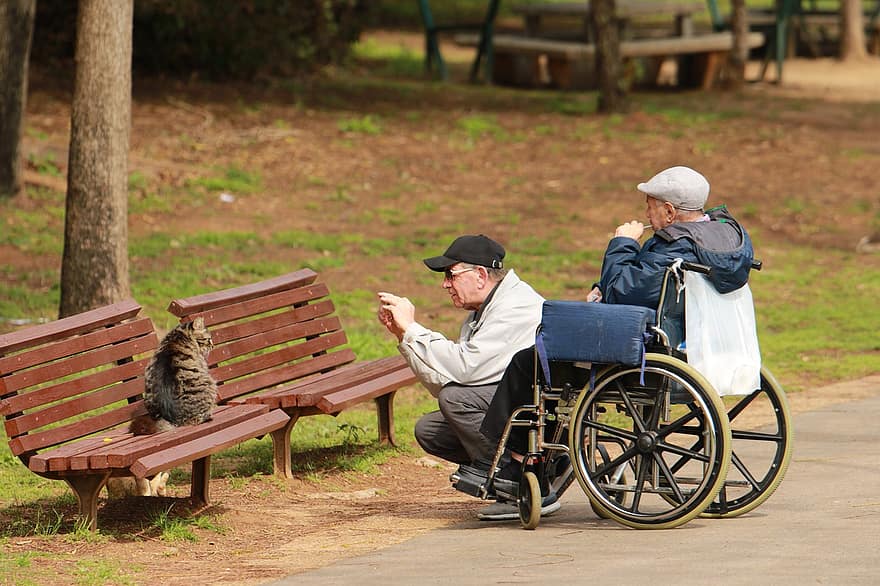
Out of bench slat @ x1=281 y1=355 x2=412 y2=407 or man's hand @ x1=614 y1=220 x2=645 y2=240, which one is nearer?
man's hand @ x1=614 y1=220 x2=645 y2=240

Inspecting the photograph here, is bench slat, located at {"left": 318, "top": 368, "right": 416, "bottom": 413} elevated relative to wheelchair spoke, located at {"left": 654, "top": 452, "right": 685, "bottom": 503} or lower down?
lower down

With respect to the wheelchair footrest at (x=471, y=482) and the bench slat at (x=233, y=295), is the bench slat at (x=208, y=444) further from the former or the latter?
the wheelchair footrest at (x=471, y=482)

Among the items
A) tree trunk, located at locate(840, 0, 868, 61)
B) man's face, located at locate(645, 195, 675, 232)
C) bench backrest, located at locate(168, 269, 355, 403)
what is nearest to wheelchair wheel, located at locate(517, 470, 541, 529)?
man's face, located at locate(645, 195, 675, 232)

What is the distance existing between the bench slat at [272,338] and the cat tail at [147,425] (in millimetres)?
708

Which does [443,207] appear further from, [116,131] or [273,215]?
[116,131]

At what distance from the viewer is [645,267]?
5.48 metres

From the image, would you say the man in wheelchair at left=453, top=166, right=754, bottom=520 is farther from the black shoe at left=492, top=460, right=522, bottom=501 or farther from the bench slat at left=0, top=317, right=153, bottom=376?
the bench slat at left=0, top=317, right=153, bottom=376

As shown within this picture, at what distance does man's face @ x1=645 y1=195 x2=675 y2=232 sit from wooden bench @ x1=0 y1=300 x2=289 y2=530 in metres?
2.01

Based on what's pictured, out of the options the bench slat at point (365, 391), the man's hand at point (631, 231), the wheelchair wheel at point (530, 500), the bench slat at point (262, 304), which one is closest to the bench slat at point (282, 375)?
the bench slat at point (262, 304)

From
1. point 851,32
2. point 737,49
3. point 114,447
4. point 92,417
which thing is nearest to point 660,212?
point 114,447

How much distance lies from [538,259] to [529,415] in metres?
7.33

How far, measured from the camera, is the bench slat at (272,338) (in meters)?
7.15

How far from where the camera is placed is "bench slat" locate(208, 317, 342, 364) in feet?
23.5

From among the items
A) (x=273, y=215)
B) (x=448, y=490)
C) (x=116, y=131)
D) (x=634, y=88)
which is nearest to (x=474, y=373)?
(x=448, y=490)
